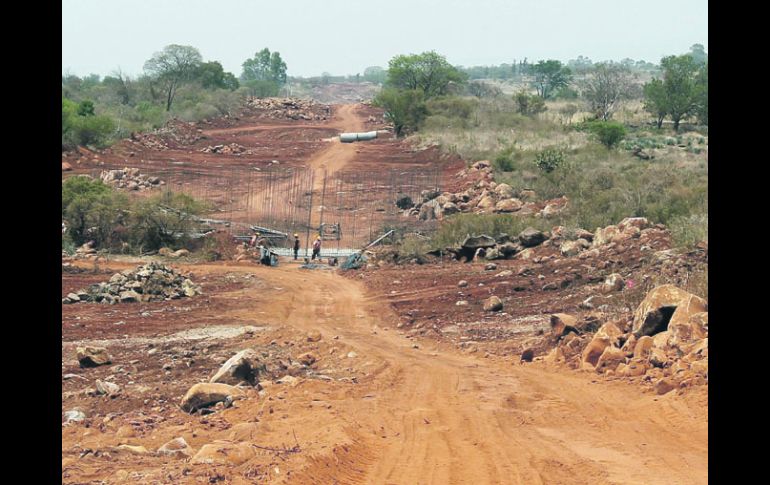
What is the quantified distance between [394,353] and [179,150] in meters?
34.9

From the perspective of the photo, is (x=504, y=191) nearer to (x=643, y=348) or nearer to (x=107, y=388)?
(x=643, y=348)

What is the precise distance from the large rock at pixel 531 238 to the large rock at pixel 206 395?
11725 millimetres

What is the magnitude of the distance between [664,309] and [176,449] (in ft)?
20.4

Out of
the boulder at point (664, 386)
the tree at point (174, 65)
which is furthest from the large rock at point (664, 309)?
the tree at point (174, 65)

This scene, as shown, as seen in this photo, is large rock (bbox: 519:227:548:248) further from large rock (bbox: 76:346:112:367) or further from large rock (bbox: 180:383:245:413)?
large rock (bbox: 180:383:245:413)

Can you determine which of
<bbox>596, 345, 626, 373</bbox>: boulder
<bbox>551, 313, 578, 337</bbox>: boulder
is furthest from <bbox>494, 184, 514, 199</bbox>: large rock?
<bbox>596, 345, 626, 373</bbox>: boulder

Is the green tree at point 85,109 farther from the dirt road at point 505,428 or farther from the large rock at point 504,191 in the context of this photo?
the dirt road at point 505,428

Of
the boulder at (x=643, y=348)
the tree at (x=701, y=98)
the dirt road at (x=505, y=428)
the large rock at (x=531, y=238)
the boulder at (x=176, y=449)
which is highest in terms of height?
the tree at (x=701, y=98)

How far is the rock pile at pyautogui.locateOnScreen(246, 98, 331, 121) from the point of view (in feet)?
212

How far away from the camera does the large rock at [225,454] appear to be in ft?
20.0

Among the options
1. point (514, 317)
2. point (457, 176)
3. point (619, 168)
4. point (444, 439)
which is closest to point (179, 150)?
point (457, 176)
